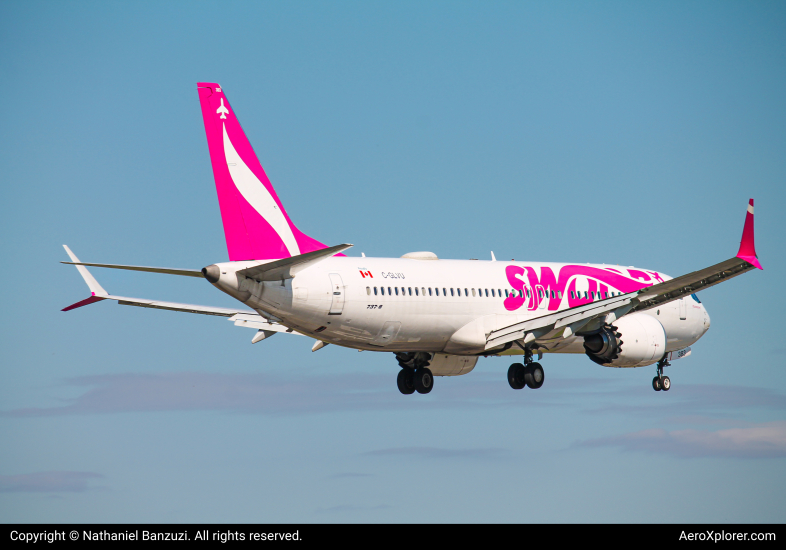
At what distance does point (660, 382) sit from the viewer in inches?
1833

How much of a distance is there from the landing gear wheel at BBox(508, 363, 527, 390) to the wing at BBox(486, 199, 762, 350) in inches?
78.2

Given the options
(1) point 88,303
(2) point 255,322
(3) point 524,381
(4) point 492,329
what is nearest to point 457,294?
(4) point 492,329

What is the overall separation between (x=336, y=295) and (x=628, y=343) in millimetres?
13585

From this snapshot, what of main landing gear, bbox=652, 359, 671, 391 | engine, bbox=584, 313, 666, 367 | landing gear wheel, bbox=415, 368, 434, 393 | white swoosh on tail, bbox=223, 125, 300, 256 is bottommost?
main landing gear, bbox=652, 359, 671, 391

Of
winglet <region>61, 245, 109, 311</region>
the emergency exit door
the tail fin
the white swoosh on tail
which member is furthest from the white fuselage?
winglet <region>61, 245, 109, 311</region>

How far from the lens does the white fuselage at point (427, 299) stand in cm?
3494

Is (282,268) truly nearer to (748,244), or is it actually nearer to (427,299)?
(427,299)

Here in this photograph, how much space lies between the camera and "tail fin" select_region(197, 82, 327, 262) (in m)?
33.8

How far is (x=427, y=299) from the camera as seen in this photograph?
129 ft

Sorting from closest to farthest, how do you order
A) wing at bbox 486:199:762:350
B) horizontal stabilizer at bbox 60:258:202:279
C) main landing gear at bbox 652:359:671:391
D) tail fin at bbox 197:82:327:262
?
horizontal stabilizer at bbox 60:258:202:279 < tail fin at bbox 197:82:327:262 < wing at bbox 486:199:762:350 < main landing gear at bbox 652:359:671:391

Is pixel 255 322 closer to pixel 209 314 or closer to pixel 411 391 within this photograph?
pixel 209 314

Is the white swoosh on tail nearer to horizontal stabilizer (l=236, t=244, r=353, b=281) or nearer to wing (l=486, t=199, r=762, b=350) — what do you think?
horizontal stabilizer (l=236, t=244, r=353, b=281)

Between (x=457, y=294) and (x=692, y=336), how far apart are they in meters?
15.3

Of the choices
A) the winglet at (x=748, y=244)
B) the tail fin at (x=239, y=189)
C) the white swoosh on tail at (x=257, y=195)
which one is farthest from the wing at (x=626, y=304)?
the tail fin at (x=239, y=189)
